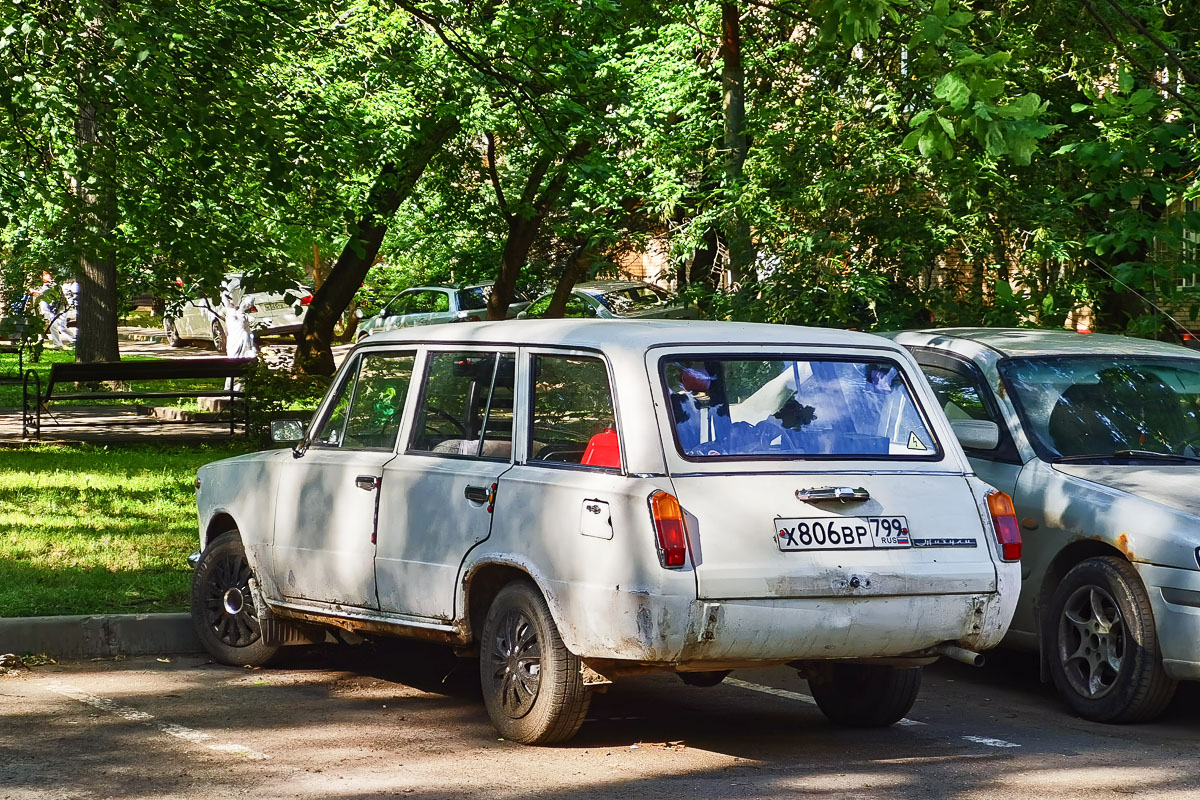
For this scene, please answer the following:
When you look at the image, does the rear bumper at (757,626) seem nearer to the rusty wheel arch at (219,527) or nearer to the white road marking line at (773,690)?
the white road marking line at (773,690)

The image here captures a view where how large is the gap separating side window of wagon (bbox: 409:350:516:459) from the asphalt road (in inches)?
47.8

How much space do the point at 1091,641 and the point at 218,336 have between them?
33.4 m

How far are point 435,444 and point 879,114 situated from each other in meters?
8.56

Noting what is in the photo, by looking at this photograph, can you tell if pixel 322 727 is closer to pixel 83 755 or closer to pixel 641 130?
pixel 83 755

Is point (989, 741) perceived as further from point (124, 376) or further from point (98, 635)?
point (124, 376)

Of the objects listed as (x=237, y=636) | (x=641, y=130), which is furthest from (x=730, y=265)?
(x=237, y=636)

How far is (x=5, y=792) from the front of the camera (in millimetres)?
5324

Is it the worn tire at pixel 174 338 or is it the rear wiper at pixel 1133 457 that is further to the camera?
the worn tire at pixel 174 338

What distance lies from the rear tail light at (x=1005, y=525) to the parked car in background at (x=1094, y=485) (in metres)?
0.93

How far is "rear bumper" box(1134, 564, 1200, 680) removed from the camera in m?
6.55

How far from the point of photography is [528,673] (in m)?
6.08

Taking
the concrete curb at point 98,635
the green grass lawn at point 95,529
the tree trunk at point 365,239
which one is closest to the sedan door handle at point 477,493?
the concrete curb at point 98,635

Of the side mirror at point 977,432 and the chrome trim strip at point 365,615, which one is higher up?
the side mirror at point 977,432

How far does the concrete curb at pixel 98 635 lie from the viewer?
806cm
